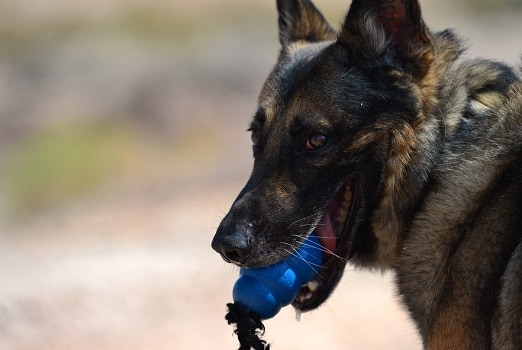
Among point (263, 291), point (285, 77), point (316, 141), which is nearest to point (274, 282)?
point (263, 291)

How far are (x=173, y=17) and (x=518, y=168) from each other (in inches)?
547

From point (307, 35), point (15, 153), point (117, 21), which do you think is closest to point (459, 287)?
point (307, 35)

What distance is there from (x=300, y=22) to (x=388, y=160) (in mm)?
1443

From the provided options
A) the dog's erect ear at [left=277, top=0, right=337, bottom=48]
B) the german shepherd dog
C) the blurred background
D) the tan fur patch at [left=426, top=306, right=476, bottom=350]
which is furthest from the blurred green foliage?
the tan fur patch at [left=426, top=306, right=476, bottom=350]

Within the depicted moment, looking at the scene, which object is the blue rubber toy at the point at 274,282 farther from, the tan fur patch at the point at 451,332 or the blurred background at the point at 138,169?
the tan fur patch at the point at 451,332

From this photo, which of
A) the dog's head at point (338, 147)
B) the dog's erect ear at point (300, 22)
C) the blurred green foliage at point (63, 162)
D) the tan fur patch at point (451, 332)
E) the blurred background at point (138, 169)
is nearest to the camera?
the tan fur patch at point (451, 332)

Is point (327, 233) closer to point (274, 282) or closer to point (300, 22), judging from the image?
point (274, 282)

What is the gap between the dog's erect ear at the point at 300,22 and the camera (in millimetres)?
5293

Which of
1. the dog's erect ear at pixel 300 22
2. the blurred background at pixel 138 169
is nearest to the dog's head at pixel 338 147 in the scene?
the blurred background at pixel 138 169

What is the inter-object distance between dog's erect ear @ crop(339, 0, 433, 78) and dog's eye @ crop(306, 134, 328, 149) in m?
0.44

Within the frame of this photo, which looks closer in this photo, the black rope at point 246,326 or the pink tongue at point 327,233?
the black rope at point 246,326

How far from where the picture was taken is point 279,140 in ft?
13.9

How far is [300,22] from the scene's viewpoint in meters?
5.30

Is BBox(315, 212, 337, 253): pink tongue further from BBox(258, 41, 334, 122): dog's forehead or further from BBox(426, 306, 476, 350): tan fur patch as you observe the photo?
BBox(426, 306, 476, 350): tan fur patch
